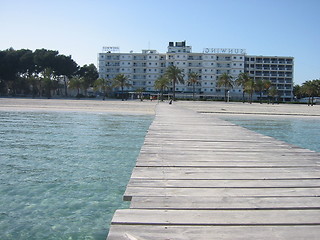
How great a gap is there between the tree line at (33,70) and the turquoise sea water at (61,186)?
83.1 m

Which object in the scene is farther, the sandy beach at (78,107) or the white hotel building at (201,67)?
the white hotel building at (201,67)

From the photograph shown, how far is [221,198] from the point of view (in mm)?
3486

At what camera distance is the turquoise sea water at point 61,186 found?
209 inches

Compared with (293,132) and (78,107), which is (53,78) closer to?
(78,107)

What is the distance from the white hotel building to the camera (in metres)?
107

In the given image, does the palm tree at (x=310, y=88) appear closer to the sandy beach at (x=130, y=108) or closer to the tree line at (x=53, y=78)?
the tree line at (x=53, y=78)

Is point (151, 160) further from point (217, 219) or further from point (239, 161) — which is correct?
point (217, 219)

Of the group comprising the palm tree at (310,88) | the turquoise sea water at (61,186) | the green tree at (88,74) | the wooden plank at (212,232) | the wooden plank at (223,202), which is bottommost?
the turquoise sea water at (61,186)

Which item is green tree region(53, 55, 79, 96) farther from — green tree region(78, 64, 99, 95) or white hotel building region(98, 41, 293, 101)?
white hotel building region(98, 41, 293, 101)

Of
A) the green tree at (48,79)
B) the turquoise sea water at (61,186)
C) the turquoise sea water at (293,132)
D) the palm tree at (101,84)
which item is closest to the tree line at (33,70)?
the green tree at (48,79)

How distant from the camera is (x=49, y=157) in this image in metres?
10.9

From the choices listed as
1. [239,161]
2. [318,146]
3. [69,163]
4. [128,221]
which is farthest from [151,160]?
[318,146]

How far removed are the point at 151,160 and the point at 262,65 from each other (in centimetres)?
11177

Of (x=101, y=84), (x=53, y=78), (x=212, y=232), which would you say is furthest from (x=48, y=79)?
(x=212, y=232)
